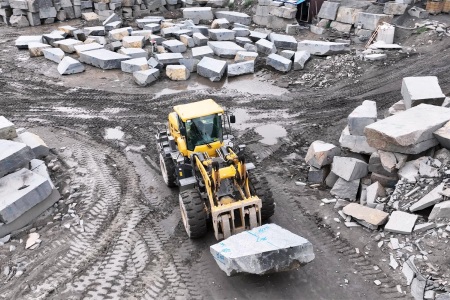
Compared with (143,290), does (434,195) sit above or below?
above

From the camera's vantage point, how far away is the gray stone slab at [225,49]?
1695 cm

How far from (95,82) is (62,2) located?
31.6 ft

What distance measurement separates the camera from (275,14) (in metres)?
20.7

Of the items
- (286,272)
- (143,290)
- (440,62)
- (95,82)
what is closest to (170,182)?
(143,290)

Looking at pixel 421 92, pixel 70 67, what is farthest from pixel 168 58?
pixel 421 92

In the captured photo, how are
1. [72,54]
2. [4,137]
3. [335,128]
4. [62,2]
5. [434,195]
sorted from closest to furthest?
[434,195] < [4,137] < [335,128] < [72,54] < [62,2]

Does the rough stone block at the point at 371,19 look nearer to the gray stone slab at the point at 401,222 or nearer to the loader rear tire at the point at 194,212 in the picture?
the gray stone slab at the point at 401,222

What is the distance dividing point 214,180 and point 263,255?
1562 mm

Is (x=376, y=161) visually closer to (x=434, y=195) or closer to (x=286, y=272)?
(x=434, y=195)

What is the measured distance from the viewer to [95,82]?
1517cm

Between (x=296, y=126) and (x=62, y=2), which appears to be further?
(x=62, y=2)

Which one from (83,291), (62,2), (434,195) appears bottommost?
(83,291)

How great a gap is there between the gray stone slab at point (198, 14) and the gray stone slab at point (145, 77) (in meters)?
→ 7.80

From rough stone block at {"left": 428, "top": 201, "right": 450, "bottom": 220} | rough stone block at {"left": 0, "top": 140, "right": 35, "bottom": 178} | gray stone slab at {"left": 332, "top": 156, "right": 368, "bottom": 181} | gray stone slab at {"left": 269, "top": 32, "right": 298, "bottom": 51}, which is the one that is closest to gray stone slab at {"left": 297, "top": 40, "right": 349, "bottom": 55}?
gray stone slab at {"left": 269, "top": 32, "right": 298, "bottom": 51}
